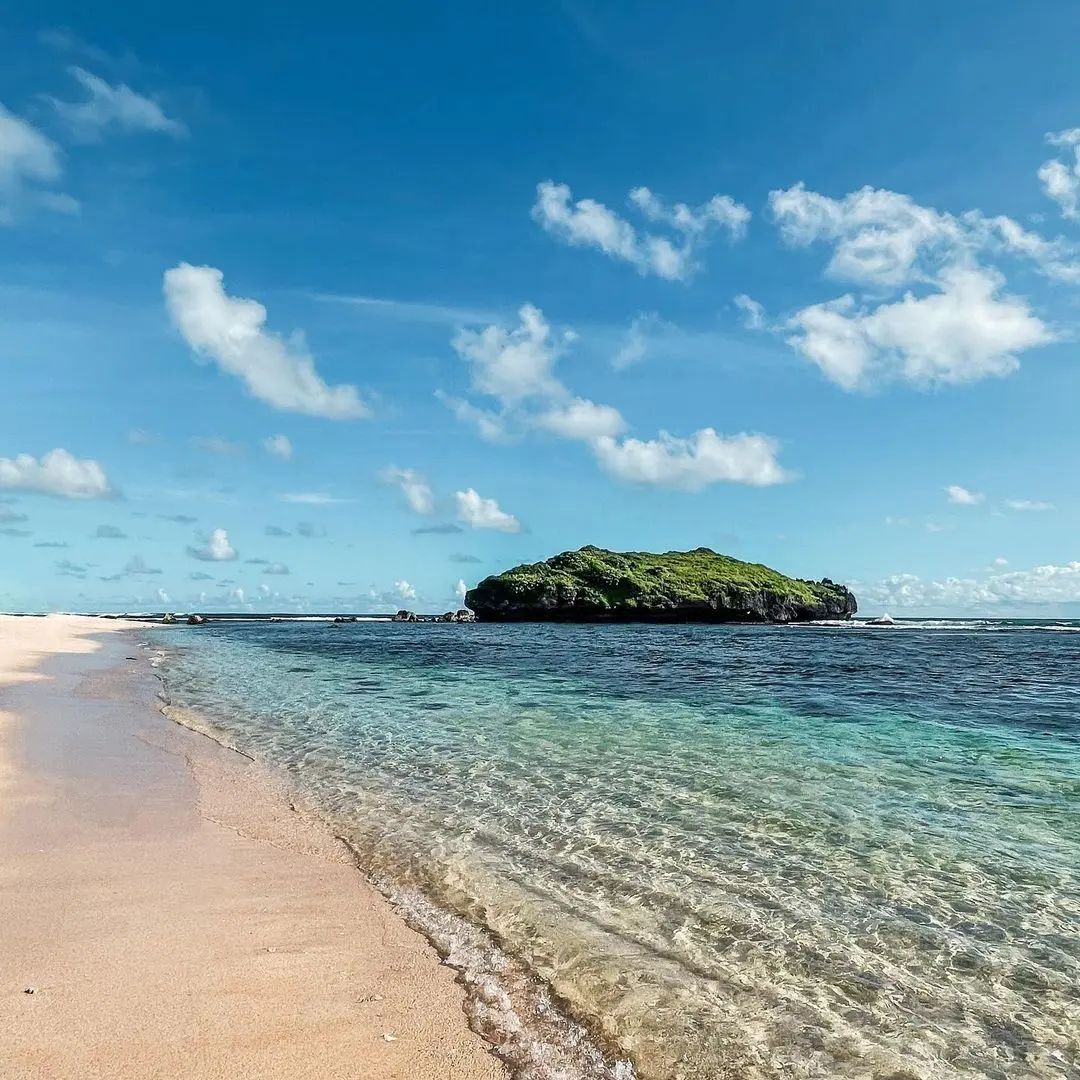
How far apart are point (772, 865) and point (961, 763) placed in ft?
29.1

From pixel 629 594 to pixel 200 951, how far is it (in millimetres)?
121228

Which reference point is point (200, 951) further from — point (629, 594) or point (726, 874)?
point (629, 594)

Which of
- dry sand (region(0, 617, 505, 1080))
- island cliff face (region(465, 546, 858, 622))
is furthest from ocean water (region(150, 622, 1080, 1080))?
island cliff face (region(465, 546, 858, 622))

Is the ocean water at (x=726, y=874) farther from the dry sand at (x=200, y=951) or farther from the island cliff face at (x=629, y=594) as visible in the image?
the island cliff face at (x=629, y=594)

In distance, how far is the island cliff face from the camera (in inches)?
4985

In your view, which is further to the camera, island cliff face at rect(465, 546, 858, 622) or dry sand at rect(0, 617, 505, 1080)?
island cliff face at rect(465, 546, 858, 622)

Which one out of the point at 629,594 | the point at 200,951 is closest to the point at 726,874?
the point at 200,951

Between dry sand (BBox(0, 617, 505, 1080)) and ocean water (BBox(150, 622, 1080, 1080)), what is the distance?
53 centimetres

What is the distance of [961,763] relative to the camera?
15.3 m

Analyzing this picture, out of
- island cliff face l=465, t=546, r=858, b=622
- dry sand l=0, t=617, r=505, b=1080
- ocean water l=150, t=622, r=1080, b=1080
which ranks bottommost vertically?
ocean water l=150, t=622, r=1080, b=1080

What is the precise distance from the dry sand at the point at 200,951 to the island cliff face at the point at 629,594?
4593 inches

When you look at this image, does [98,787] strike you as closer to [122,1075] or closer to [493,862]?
[493,862]

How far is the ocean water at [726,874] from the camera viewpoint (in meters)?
5.38

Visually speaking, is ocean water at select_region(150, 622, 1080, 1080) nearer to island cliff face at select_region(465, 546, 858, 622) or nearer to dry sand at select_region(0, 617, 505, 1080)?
dry sand at select_region(0, 617, 505, 1080)
